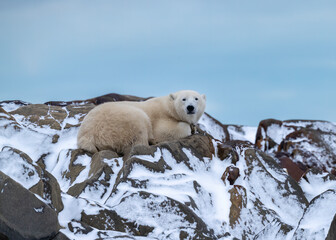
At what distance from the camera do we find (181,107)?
9.87m

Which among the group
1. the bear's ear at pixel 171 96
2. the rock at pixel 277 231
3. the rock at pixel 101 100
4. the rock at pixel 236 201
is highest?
the bear's ear at pixel 171 96

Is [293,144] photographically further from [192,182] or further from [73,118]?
[192,182]

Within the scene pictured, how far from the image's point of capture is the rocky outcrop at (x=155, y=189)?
18.4ft

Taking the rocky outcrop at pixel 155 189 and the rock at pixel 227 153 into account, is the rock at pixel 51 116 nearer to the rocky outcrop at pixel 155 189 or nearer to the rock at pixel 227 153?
the rocky outcrop at pixel 155 189

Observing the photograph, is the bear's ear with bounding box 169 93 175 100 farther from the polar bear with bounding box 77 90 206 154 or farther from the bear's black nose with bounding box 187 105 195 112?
the bear's black nose with bounding box 187 105 195 112

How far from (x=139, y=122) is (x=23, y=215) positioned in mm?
4329

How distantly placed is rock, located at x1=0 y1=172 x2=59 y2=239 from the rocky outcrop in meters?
0.01

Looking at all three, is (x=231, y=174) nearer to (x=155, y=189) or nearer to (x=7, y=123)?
(x=155, y=189)

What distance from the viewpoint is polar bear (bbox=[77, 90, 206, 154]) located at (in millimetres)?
9109

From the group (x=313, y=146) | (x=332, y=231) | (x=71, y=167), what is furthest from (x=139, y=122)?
(x=313, y=146)

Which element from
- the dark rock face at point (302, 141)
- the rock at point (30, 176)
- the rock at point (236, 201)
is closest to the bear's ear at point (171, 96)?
the rock at point (236, 201)

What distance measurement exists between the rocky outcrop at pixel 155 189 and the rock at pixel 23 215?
1cm

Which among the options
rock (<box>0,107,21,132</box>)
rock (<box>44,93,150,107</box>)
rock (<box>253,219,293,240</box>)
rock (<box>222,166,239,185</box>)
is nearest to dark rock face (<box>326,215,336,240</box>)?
rock (<box>253,219,293,240</box>)

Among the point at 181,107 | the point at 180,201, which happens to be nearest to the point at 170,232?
the point at 180,201
